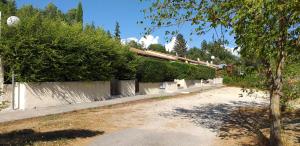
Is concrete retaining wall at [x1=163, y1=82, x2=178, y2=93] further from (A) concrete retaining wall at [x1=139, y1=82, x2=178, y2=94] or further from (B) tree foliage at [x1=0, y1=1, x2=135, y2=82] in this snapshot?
(B) tree foliage at [x1=0, y1=1, x2=135, y2=82]

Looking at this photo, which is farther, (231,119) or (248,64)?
(231,119)

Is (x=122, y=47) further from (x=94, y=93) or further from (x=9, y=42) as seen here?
(x=9, y=42)

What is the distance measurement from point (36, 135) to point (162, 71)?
26.4 m

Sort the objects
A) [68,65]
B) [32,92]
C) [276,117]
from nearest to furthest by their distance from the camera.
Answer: [276,117], [32,92], [68,65]

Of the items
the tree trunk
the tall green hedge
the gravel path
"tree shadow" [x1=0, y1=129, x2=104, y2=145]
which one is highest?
the tall green hedge

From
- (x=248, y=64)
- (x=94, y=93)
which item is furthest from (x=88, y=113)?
(x=248, y=64)

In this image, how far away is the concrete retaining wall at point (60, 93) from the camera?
18519mm

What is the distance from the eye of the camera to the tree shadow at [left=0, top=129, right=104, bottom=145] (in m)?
10.6

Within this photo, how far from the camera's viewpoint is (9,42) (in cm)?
1769

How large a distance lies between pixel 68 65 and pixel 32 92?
2.86 m

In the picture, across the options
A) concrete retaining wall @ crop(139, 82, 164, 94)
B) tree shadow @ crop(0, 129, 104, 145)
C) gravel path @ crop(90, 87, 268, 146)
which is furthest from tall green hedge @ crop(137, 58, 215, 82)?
tree shadow @ crop(0, 129, 104, 145)

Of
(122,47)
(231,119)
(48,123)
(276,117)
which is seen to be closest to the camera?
(276,117)

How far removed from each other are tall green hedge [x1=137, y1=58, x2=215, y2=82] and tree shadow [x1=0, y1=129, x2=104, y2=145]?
19360mm

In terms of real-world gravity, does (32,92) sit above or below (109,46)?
below
